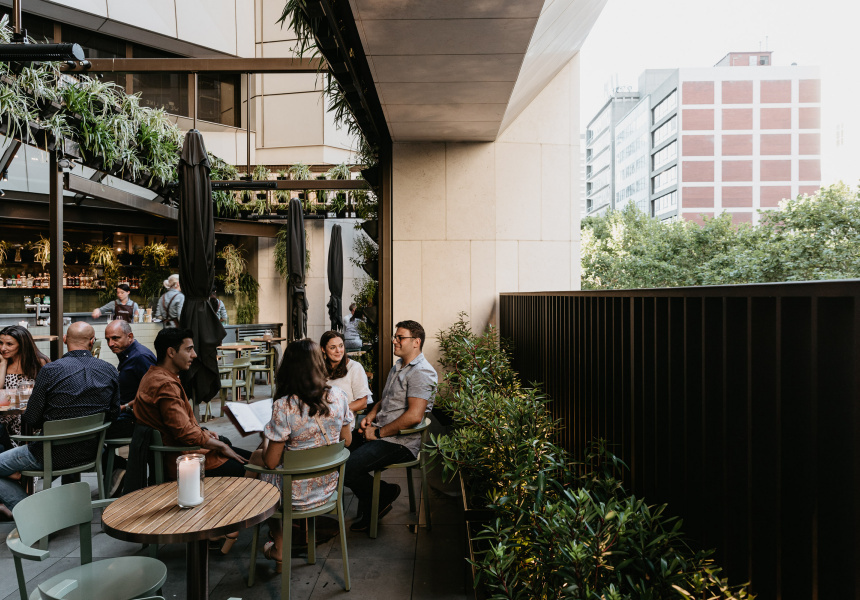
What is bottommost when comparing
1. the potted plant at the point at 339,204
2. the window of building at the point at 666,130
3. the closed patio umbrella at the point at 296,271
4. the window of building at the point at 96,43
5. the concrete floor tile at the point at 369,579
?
the concrete floor tile at the point at 369,579

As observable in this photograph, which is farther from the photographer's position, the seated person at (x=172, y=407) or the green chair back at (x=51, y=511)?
the seated person at (x=172, y=407)

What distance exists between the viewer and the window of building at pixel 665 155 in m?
67.3

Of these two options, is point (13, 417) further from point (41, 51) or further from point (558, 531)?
point (558, 531)

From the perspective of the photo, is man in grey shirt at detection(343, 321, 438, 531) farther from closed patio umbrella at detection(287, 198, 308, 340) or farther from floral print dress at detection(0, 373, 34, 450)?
closed patio umbrella at detection(287, 198, 308, 340)

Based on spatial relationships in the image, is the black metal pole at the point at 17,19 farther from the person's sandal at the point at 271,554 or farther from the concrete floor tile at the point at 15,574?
the person's sandal at the point at 271,554

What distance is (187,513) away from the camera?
7.49 ft

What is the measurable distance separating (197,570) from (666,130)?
7740 centimetres

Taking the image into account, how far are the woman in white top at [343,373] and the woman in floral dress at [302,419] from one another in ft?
3.58

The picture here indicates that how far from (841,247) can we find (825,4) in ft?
191

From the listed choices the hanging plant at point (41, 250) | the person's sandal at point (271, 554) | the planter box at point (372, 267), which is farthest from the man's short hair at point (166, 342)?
the hanging plant at point (41, 250)

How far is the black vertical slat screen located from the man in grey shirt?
5.64ft

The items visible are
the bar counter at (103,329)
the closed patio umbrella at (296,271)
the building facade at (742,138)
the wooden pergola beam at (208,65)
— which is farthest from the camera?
the building facade at (742,138)

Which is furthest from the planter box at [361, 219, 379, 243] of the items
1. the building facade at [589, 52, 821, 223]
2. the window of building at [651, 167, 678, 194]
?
the window of building at [651, 167, 678, 194]

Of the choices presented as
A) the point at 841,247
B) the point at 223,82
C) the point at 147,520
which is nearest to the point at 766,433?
the point at 147,520
